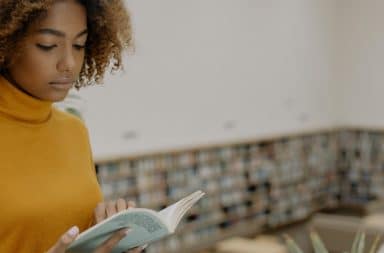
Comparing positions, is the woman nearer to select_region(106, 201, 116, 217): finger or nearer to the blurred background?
select_region(106, 201, 116, 217): finger

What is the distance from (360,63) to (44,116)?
5544 millimetres

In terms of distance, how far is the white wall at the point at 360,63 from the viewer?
6.27 meters

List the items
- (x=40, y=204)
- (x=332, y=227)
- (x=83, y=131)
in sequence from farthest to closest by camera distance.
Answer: (x=332, y=227) < (x=83, y=131) < (x=40, y=204)

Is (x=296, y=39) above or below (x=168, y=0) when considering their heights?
below

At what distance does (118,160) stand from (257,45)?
1.91 meters

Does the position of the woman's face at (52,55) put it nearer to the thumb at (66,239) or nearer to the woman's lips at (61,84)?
the woman's lips at (61,84)

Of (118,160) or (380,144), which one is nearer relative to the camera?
(118,160)

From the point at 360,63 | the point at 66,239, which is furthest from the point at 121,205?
the point at 360,63

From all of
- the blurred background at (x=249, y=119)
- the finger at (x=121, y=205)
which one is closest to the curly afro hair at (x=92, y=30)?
the finger at (x=121, y=205)

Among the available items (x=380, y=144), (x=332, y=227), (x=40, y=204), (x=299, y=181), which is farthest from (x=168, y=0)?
(x=40, y=204)

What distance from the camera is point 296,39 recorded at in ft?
19.4

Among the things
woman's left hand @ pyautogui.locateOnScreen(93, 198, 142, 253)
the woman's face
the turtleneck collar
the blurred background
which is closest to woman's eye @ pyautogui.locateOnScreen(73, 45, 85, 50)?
the woman's face

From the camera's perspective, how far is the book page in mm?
1135

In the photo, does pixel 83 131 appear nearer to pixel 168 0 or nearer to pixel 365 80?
pixel 168 0
